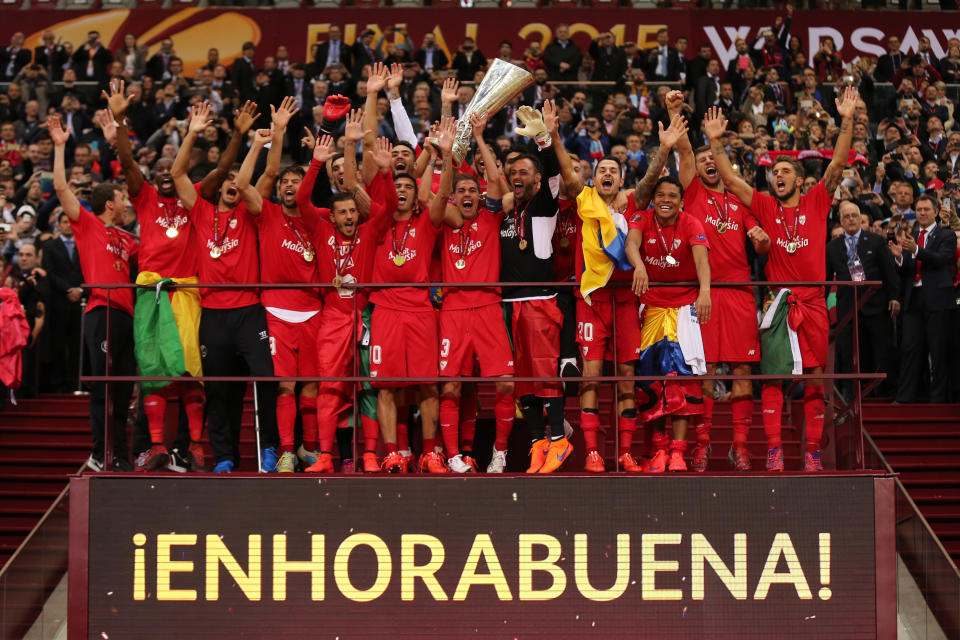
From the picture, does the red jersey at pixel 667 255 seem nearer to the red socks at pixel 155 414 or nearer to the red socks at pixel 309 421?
the red socks at pixel 309 421

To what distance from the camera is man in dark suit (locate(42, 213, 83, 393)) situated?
14.6 meters

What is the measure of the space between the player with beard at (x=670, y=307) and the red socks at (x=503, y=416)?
1.05 metres

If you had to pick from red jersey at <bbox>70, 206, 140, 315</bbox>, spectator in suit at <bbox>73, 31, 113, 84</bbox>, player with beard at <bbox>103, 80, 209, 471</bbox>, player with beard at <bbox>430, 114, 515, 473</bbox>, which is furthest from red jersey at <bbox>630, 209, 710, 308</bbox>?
spectator in suit at <bbox>73, 31, 113, 84</bbox>

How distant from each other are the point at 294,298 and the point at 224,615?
2.49 m

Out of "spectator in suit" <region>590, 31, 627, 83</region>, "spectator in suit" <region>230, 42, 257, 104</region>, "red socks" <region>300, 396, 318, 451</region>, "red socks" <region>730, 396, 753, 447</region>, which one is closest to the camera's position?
"red socks" <region>730, 396, 753, 447</region>

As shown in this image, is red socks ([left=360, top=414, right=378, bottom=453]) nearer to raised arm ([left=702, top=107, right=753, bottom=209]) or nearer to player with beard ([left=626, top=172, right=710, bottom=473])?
player with beard ([left=626, top=172, right=710, bottom=473])

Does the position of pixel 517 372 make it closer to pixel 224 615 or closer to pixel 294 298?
pixel 294 298

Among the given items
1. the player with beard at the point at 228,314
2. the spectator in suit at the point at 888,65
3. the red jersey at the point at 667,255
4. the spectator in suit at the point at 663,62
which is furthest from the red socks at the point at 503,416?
the spectator in suit at the point at 888,65

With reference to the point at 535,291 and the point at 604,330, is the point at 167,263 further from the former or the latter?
the point at 604,330

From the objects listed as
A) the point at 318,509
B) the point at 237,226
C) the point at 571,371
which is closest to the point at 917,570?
the point at 571,371

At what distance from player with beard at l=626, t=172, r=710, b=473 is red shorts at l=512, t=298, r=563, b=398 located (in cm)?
68

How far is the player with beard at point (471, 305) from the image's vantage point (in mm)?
10109

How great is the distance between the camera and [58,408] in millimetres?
14336

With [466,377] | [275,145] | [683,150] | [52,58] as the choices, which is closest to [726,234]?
[683,150]
